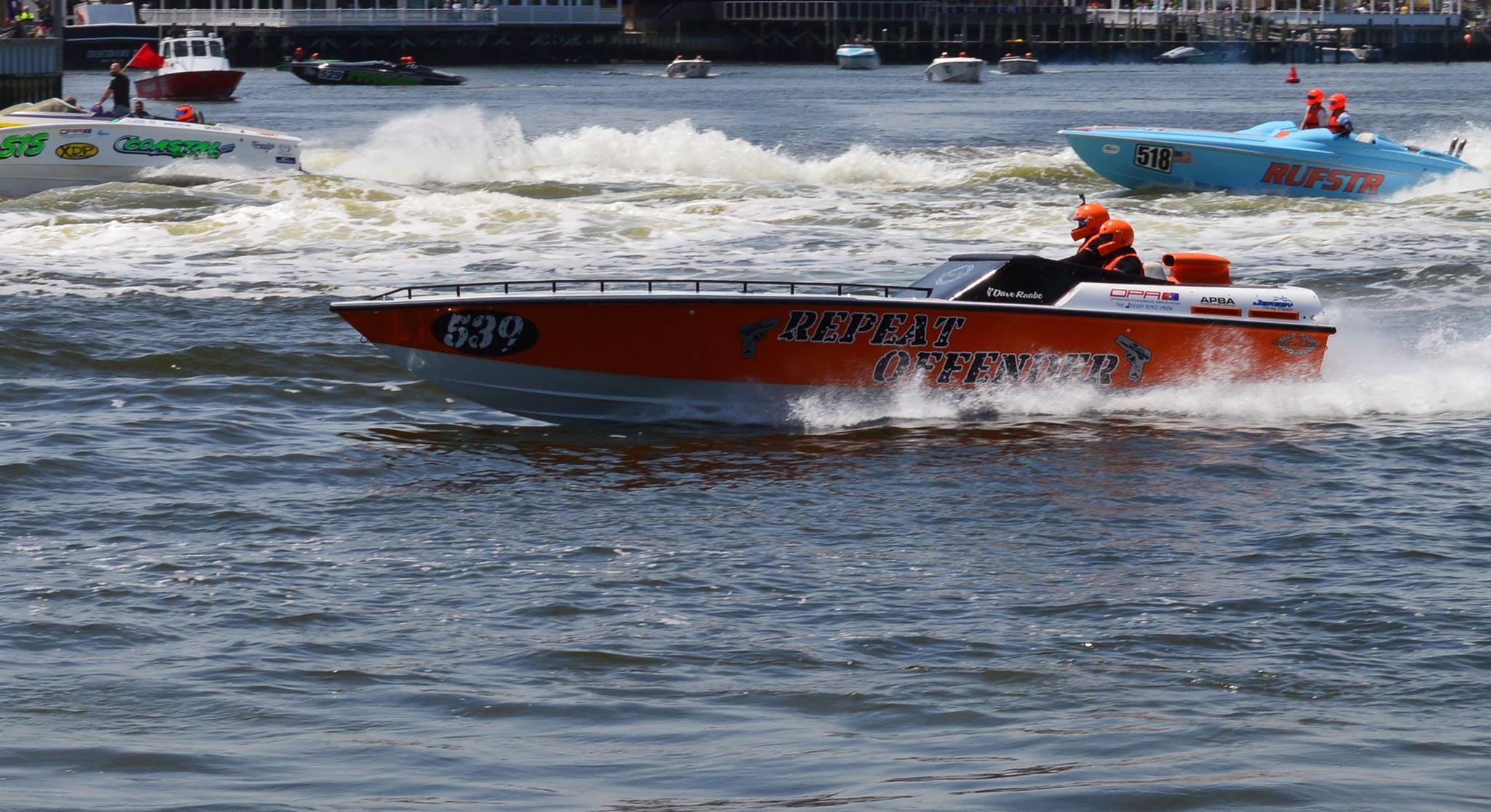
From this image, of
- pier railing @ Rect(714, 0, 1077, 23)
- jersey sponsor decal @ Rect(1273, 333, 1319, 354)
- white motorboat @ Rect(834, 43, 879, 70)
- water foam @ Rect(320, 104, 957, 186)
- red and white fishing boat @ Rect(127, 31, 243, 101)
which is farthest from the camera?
pier railing @ Rect(714, 0, 1077, 23)

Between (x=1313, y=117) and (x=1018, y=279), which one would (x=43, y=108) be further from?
(x=1018, y=279)

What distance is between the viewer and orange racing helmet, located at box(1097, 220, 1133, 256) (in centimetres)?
1240

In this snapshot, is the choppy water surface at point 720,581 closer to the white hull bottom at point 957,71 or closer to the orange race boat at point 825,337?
the orange race boat at point 825,337

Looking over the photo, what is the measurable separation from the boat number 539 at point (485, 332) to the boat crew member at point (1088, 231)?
148 inches

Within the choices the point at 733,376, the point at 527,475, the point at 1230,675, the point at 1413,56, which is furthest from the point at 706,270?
the point at 1413,56

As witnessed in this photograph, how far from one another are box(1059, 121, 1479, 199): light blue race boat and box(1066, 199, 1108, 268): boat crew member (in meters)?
13.4

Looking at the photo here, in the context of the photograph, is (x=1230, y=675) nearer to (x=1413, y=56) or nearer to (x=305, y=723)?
(x=305, y=723)

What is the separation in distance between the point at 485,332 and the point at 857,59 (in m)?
86.8

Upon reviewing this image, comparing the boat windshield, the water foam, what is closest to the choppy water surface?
the boat windshield

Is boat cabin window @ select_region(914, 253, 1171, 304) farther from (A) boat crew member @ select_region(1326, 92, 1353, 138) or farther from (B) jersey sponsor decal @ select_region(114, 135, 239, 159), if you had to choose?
(B) jersey sponsor decal @ select_region(114, 135, 239, 159)

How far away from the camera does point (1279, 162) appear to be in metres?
25.2

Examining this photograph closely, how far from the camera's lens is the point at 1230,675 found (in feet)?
24.4

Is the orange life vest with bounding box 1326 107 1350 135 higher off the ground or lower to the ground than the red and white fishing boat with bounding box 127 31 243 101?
lower

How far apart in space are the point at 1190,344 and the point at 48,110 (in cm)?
1940
